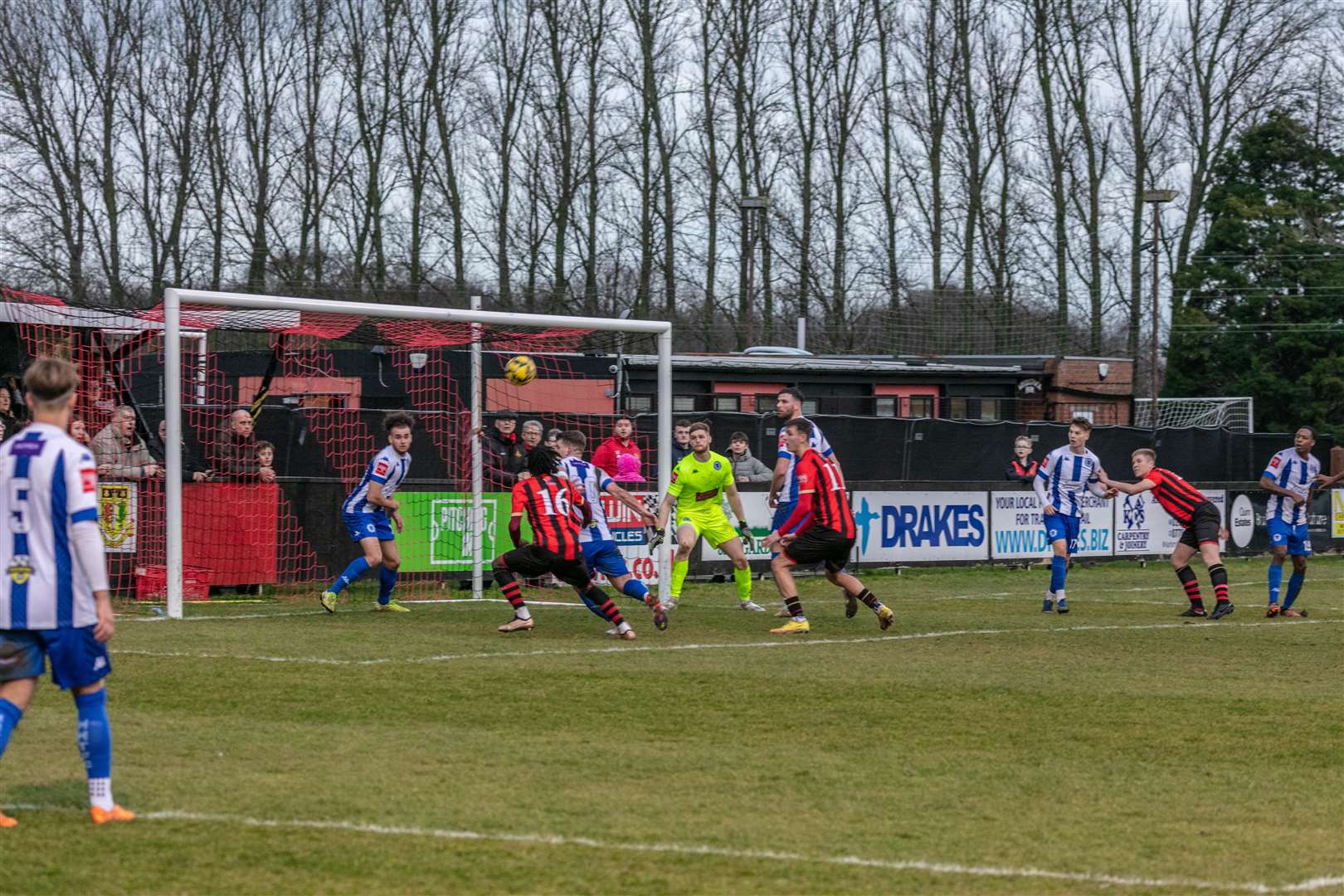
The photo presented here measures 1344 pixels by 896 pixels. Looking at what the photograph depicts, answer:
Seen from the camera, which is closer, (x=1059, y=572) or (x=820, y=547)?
(x=820, y=547)

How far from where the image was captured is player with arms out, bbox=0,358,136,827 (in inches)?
265

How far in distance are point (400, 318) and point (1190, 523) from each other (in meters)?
8.12

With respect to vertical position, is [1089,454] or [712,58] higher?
[712,58]

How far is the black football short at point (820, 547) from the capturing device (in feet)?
48.8

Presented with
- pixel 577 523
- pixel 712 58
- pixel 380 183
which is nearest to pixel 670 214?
pixel 712 58

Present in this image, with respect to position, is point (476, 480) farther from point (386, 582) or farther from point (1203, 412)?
point (1203, 412)

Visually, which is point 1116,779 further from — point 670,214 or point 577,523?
point 670,214

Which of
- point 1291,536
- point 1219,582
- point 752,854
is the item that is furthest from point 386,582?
point 752,854

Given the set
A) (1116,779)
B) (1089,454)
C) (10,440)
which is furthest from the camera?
(1089,454)

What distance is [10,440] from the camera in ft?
22.7

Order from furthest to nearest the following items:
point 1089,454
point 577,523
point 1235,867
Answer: point 1089,454
point 577,523
point 1235,867

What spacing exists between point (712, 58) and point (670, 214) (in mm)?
4602

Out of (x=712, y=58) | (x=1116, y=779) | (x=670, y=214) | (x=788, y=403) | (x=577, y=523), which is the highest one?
(x=712, y=58)

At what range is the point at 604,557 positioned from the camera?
1508 centimetres
